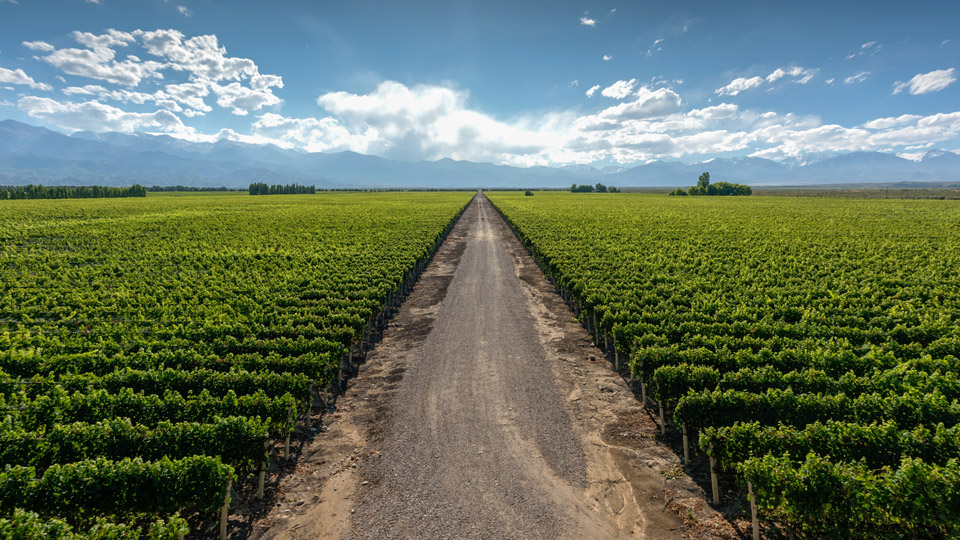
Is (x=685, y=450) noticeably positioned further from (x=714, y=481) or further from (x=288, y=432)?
(x=288, y=432)

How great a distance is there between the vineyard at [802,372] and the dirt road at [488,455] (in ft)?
5.45

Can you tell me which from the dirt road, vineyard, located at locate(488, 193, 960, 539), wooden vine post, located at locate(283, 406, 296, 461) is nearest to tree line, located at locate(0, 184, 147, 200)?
the dirt road

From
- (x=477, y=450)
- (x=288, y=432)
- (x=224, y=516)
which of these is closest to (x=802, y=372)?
(x=477, y=450)

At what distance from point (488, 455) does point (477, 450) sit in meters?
0.42

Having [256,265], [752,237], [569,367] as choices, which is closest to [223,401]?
[569,367]

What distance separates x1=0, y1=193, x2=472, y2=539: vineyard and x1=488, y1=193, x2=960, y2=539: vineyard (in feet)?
40.1

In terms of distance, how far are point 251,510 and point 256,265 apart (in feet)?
90.4

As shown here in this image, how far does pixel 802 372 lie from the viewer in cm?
1360

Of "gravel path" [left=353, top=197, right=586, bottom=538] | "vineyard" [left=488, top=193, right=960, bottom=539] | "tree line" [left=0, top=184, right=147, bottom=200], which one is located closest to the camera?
"vineyard" [left=488, top=193, right=960, bottom=539]

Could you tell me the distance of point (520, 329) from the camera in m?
23.1

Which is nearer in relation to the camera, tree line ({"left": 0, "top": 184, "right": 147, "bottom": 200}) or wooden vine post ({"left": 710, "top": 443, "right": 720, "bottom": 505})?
wooden vine post ({"left": 710, "top": 443, "right": 720, "bottom": 505})

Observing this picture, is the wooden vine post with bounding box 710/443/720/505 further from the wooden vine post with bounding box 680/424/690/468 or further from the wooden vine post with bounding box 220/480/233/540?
the wooden vine post with bounding box 220/480/233/540

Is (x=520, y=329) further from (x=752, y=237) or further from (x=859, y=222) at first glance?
(x=859, y=222)

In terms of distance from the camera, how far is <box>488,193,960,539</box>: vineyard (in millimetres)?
8539
